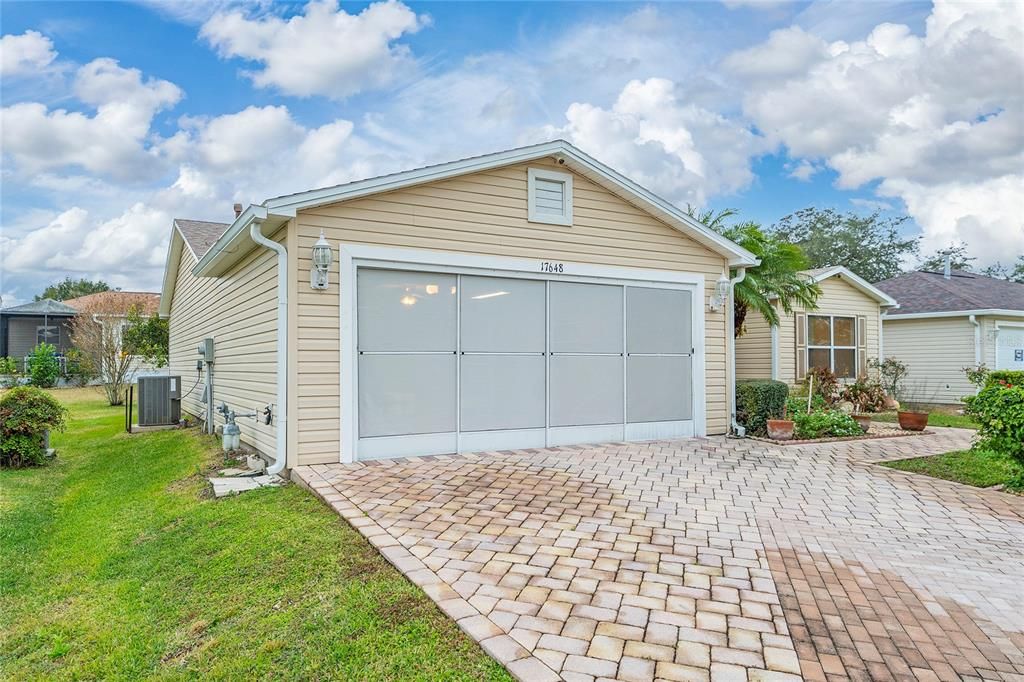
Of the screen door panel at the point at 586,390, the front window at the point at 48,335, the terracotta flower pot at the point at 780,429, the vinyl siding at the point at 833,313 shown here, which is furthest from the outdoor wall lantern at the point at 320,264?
the front window at the point at 48,335

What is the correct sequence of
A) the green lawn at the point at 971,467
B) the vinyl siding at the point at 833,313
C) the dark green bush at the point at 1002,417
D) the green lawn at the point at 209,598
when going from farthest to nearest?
the vinyl siding at the point at 833,313, the green lawn at the point at 971,467, the dark green bush at the point at 1002,417, the green lawn at the point at 209,598

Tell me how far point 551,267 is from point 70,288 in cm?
4991

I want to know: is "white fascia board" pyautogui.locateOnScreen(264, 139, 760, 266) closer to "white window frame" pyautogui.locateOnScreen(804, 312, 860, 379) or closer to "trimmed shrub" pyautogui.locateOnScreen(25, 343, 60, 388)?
"white window frame" pyautogui.locateOnScreen(804, 312, 860, 379)

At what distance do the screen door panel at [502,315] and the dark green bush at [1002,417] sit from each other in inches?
186

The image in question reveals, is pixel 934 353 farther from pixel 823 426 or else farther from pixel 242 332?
pixel 242 332

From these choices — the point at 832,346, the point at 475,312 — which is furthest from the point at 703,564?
the point at 832,346

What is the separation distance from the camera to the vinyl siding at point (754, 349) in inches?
538

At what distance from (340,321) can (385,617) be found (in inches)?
153

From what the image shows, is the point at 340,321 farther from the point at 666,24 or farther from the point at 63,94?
the point at 63,94

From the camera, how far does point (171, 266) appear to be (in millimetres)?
13656

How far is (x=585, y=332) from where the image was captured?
25.3 feet

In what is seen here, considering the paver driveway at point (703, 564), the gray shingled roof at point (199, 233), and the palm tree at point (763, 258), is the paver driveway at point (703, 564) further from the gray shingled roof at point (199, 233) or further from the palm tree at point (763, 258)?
the gray shingled roof at point (199, 233)

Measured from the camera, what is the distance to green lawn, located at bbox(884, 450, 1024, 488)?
577 cm

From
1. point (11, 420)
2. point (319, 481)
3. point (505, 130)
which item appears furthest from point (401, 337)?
point (505, 130)
